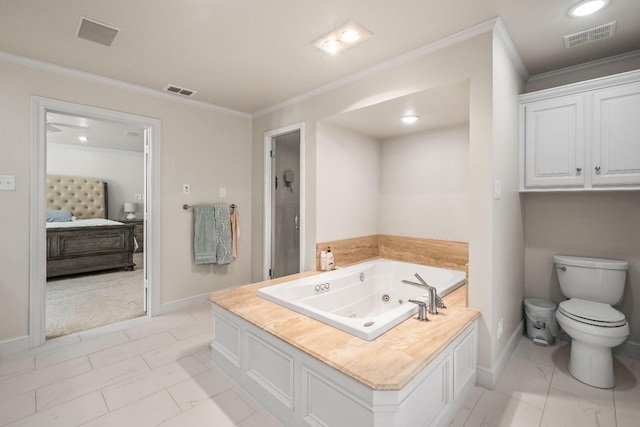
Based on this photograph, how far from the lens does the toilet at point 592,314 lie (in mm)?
1880

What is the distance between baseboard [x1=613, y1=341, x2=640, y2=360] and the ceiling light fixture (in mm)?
2979

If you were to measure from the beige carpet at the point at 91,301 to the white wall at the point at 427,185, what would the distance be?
9.87 ft

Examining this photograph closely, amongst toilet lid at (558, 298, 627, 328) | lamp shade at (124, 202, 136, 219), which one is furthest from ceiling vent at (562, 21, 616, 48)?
lamp shade at (124, 202, 136, 219)

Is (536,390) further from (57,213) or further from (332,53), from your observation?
(57,213)

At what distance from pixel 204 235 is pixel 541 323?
3308 millimetres

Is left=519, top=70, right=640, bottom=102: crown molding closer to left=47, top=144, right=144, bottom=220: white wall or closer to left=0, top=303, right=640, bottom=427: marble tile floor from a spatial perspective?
left=0, top=303, right=640, bottom=427: marble tile floor

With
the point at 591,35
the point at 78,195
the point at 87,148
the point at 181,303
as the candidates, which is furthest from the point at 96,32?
the point at 87,148

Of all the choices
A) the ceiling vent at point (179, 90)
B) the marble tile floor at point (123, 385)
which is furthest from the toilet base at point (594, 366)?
the ceiling vent at point (179, 90)

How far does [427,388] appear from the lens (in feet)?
4.65

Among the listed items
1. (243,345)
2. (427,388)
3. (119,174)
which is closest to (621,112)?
(427,388)

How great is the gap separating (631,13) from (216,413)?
332cm

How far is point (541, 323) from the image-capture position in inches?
96.4

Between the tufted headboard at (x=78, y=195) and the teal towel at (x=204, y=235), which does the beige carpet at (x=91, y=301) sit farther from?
the tufted headboard at (x=78, y=195)

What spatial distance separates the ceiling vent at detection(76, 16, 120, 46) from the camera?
1866 mm
